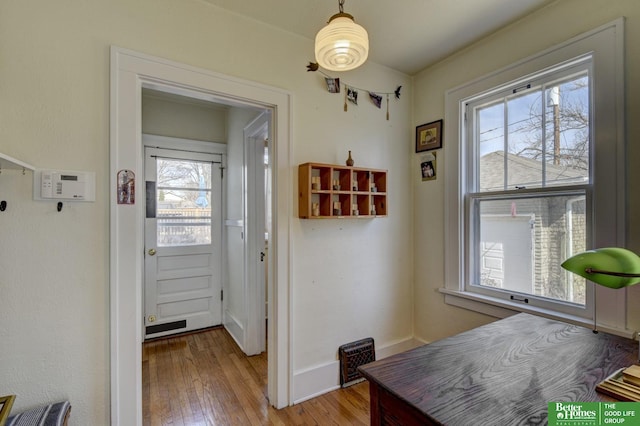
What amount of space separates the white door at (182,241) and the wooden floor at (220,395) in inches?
17.4

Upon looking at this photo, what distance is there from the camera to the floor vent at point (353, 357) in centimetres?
224

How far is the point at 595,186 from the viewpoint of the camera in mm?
1600

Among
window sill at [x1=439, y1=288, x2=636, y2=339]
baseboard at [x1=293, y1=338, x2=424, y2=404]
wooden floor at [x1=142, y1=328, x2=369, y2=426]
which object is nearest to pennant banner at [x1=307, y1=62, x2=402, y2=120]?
window sill at [x1=439, y1=288, x2=636, y2=339]

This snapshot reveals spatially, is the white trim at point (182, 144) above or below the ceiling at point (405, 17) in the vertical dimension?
below

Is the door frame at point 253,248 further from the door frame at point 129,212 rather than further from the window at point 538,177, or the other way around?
the window at point 538,177

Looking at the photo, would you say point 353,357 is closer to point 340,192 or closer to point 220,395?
point 220,395

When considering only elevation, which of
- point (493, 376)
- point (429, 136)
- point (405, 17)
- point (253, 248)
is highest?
point (405, 17)

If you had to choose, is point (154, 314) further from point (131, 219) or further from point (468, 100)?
point (468, 100)

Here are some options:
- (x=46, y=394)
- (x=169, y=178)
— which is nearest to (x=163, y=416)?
(x=46, y=394)

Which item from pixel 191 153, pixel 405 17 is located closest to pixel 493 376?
pixel 405 17

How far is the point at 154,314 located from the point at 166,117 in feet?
6.97

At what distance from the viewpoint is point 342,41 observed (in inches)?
46.4

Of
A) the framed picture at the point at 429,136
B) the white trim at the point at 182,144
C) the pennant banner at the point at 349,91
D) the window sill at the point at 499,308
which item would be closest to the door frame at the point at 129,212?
Result: the pennant banner at the point at 349,91

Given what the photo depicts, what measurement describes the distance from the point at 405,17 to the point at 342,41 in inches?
39.5
